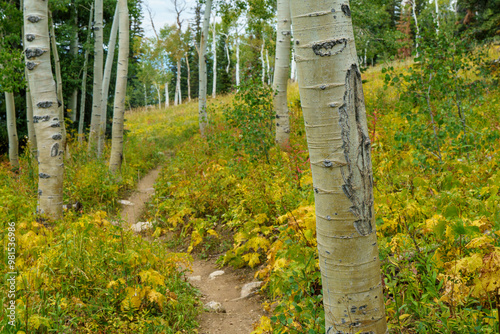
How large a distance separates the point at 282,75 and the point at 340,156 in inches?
238

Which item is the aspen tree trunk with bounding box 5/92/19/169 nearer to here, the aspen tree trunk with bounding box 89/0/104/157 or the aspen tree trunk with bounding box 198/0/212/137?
the aspen tree trunk with bounding box 89/0/104/157

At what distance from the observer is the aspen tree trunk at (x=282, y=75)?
7.02m

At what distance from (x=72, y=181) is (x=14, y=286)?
4475 millimetres

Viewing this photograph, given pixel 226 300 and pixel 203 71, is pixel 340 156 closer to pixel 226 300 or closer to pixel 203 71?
pixel 226 300

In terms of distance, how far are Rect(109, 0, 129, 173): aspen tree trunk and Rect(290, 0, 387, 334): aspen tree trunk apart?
289 inches

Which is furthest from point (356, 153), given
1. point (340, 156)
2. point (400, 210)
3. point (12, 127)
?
point (12, 127)

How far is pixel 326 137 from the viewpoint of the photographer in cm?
153

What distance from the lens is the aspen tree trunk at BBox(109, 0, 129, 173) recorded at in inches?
310

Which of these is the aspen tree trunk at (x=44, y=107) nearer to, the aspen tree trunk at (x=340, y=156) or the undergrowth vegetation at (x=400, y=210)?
the undergrowth vegetation at (x=400, y=210)

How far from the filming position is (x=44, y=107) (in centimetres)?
474

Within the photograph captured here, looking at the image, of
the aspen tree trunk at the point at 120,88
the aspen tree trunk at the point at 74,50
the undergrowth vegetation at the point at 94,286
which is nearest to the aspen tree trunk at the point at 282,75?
the aspen tree trunk at the point at 120,88

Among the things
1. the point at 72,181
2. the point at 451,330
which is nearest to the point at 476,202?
the point at 451,330

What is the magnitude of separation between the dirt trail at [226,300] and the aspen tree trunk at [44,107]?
69.2 inches

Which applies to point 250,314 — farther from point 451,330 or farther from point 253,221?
point 451,330
